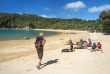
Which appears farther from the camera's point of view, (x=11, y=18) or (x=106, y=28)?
(x=11, y=18)

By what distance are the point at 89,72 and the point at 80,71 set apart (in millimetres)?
400

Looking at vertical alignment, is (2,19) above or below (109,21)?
above

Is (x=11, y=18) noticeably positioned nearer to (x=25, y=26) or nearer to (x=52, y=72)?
(x=25, y=26)

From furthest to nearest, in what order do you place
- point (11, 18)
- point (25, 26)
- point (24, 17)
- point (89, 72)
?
point (24, 17) → point (11, 18) → point (25, 26) → point (89, 72)

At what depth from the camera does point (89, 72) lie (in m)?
4.17

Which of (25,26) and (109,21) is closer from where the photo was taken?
(109,21)

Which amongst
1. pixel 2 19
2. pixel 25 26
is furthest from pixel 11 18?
pixel 25 26

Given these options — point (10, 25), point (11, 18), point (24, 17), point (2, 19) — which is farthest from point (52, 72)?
point (24, 17)

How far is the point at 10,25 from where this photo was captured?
14462 centimetres

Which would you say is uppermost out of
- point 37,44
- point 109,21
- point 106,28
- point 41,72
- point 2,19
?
point 2,19

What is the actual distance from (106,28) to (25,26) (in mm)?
132824

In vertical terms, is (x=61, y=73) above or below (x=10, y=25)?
below

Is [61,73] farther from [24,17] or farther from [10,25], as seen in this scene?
[24,17]

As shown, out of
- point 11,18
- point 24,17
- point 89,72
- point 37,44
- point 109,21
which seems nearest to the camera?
point 89,72
